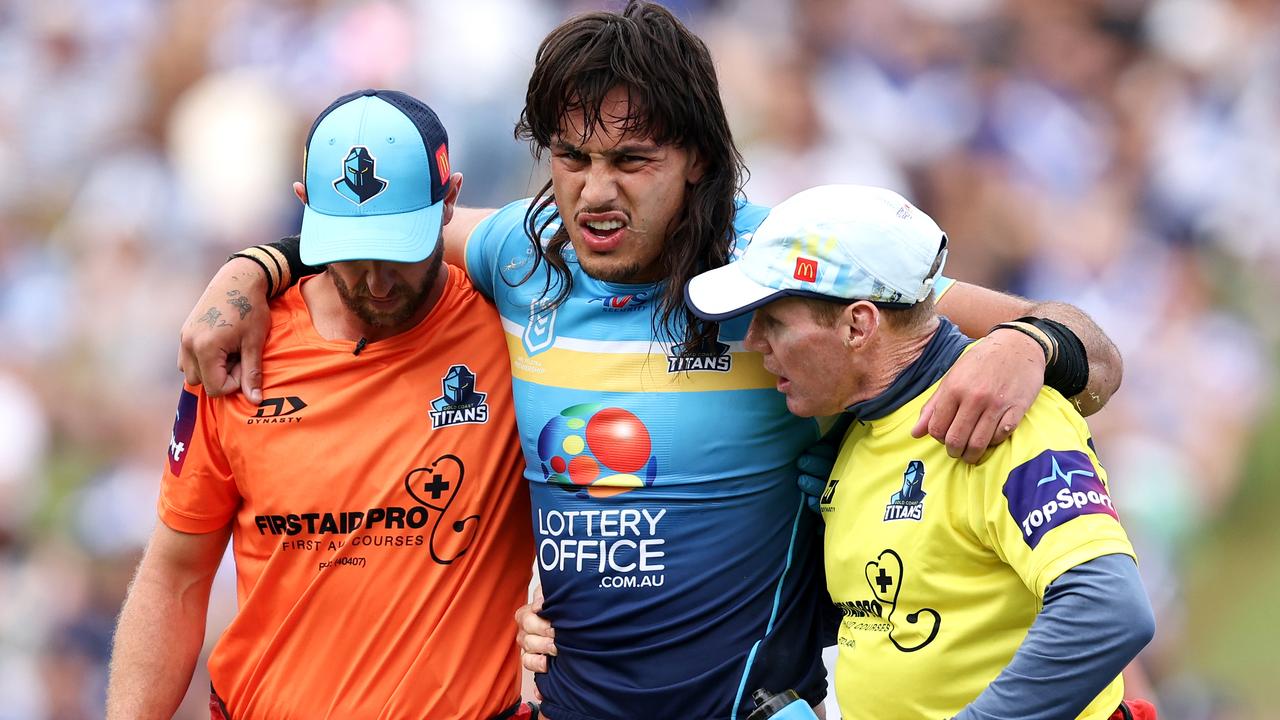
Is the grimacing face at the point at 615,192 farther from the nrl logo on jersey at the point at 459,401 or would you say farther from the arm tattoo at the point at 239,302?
the arm tattoo at the point at 239,302

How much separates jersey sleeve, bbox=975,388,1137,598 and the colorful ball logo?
0.81 meters

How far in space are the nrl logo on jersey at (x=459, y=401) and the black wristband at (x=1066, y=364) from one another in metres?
1.34

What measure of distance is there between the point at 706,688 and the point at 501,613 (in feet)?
2.02

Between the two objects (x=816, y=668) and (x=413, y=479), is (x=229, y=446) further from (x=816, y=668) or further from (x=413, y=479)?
(x=816, y=668)

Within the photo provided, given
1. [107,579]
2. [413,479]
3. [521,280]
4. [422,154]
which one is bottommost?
[107,579]

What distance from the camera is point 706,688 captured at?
Result: 318cm

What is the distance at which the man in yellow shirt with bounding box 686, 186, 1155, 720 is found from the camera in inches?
99.7

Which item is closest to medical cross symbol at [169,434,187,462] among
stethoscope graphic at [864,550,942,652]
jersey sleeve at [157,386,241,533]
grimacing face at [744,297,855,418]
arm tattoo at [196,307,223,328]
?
jersey sleeve at [157,386,241,533]

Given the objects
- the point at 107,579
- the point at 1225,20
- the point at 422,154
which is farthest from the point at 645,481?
the point at 1225,20

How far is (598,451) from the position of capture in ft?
10.6

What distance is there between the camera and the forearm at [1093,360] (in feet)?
10.2

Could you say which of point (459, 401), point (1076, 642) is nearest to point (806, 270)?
point (1076, 642)

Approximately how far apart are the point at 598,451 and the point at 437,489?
45 cm

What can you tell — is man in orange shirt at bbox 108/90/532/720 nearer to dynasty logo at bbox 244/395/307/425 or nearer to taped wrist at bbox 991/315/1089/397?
dynasty logo at bbox 244/395/307/425
